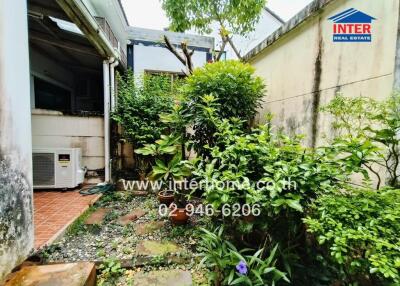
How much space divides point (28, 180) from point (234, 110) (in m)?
2.66

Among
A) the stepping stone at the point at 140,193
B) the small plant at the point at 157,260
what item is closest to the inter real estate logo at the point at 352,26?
the small plant at the point at 157,260

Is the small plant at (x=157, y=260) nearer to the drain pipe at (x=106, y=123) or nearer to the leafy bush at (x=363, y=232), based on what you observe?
the leafy bush at (x=363, y=232)

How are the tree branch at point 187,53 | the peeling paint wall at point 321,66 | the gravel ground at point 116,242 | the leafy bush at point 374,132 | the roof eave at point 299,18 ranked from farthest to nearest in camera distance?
the tree branch at point 187,53 < the roof eave at point 299,18 < the gravel ground at point 116,242 < the peeling paint wall at point 321,66 < the leafy bush at point 374,132

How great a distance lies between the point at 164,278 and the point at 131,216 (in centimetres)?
143

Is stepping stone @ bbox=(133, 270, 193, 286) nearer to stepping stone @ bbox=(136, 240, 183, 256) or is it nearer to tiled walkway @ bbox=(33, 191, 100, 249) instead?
stepping stone @ bbox=(136, 240, 183, 256)

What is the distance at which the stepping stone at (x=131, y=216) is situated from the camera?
3.15 meters

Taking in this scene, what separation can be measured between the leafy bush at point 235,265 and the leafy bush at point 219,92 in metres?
1.69

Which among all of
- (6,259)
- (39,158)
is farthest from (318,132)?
(39,158)

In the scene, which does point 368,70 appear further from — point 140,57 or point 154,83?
point 140,57

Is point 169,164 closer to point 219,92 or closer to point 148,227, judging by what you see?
point 148,227

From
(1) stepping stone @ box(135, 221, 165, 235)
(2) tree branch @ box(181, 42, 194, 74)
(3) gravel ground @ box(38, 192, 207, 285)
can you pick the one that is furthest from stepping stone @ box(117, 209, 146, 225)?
(2) tree branch @ box(181, 42, 194, 74)

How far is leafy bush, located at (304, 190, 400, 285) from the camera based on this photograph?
1.14 metres

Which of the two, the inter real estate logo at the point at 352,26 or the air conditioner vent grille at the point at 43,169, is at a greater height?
the inter real estate logo at the point at 352,26

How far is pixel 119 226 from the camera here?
9.84ft
